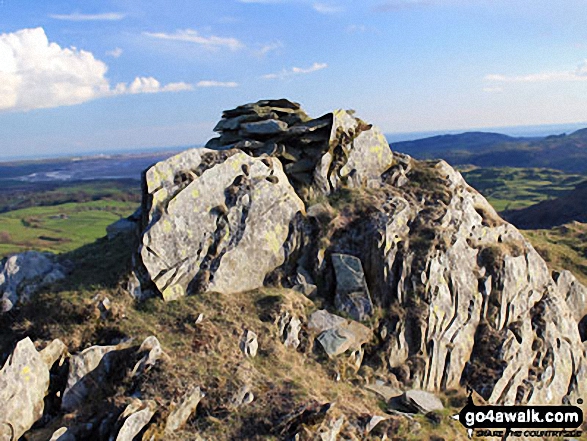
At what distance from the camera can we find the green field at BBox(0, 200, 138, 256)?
9456 centimetres

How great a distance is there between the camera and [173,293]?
21.4m

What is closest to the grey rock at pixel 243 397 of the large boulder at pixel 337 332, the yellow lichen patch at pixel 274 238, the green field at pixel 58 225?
the large boulder at pixel 337 332

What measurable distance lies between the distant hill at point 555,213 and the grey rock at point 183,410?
330 ft

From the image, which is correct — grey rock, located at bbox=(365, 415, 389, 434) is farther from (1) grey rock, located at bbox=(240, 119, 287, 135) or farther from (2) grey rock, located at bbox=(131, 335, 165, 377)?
(1) grey rock, located at bbox=(240, 119, 287, 135)

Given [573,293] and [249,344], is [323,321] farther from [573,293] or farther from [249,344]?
[573,293]

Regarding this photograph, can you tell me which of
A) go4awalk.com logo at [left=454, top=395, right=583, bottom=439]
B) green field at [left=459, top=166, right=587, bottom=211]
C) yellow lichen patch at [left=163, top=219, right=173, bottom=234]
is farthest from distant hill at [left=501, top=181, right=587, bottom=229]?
yellow lichen patch at [left=163, top=219, right=173, bottom=234]

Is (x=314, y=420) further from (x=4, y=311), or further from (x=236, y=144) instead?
(x=236, y=144)

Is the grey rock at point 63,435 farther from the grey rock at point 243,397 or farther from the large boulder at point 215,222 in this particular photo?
the large boulder at point 215,222

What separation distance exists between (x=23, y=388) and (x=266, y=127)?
65.9 ft

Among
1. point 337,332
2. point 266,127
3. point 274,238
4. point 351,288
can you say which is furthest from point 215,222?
point 266,127

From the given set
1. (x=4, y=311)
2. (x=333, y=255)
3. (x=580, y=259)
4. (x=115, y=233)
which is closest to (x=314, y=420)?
(x=333, y=255)

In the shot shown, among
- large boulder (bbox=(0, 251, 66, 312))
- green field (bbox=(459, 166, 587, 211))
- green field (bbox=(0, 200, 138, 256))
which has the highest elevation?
large boulder (bbox=(0, 251, 66, 312))

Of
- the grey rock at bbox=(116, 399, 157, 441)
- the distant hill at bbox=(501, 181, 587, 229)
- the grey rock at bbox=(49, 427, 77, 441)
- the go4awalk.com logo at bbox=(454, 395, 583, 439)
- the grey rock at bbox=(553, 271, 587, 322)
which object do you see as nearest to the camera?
the grey rock at bbox=(116, 399, 157, 441)

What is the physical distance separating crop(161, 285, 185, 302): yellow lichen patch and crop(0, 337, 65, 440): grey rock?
5325mm
